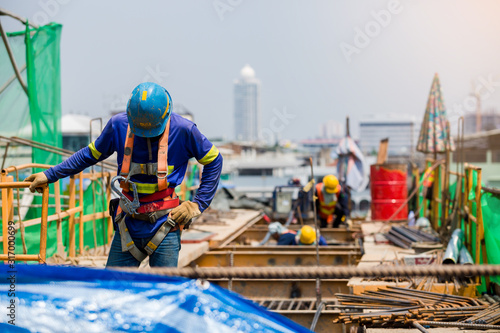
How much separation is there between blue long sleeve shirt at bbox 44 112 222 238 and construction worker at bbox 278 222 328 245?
5.71 m

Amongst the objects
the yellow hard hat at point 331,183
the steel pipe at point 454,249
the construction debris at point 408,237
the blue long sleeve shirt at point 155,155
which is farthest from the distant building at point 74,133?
the blue long sleeve shirt at point 155,155

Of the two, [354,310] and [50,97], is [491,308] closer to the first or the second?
A: [354,310]

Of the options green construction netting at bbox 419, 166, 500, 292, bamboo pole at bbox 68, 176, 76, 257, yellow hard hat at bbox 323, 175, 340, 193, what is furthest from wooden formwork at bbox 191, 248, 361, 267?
yellow hard hat at bbox 323, 175, 340, 193

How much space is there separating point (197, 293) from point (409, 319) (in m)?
2.65

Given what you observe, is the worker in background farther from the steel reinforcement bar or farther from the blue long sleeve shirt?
the steel reinforcement bar

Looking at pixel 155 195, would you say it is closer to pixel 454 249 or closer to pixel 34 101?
pixel 454 249

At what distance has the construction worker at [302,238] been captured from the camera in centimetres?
981

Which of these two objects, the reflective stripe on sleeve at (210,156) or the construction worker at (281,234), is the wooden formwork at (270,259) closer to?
the construction worker at (281,234)

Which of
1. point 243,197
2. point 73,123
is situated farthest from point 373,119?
point 243,197

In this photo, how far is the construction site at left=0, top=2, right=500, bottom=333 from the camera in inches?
96.5

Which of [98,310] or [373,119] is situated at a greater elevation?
[373,119]

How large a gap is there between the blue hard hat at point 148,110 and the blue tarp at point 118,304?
1581mm

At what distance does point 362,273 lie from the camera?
2.45m

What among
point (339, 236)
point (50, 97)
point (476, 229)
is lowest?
point (339, 236)
